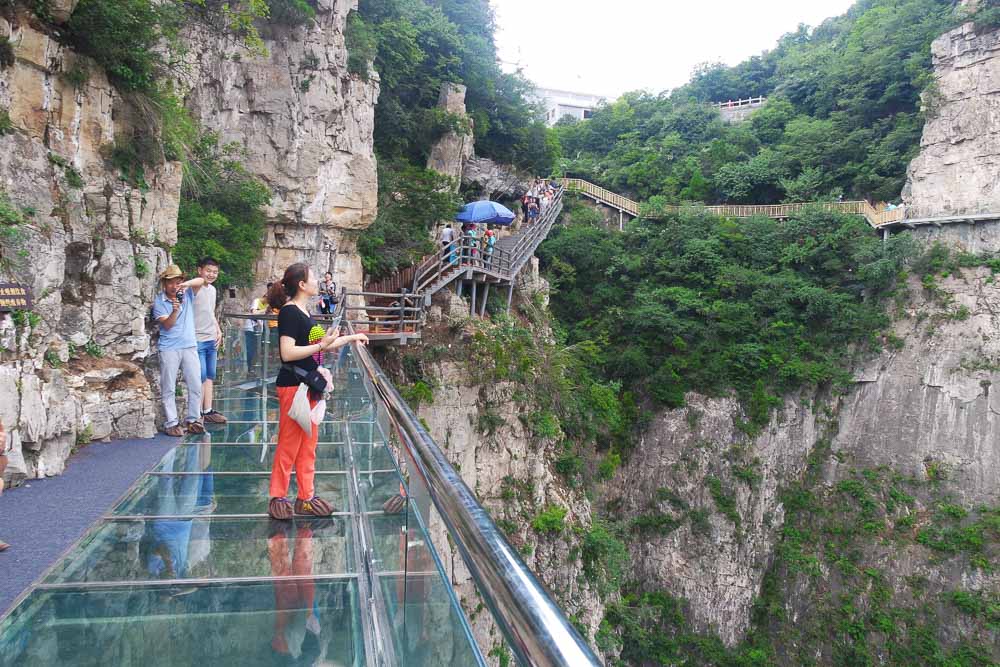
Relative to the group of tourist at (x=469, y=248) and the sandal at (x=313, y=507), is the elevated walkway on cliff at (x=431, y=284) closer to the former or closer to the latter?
the group of tourist at (x=469, y=248)

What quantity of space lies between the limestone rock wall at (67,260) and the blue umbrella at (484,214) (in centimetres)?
1181

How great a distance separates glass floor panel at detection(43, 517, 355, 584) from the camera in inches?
108

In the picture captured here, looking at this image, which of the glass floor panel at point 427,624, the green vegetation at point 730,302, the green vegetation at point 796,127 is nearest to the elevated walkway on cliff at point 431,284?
the green vegetation at point 730,302

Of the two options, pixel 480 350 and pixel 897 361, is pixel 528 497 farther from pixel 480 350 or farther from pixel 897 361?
pixel 897 361

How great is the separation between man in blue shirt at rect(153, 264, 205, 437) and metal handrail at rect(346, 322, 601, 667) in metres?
4.72

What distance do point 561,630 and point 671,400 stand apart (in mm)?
20115

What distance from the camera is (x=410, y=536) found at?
2.02m

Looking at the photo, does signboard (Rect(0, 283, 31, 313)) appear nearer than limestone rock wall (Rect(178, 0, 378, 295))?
Yes

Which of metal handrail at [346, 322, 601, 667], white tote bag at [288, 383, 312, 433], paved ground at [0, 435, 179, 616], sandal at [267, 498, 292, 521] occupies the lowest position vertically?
paved ground at [0, 435, 179, 616]

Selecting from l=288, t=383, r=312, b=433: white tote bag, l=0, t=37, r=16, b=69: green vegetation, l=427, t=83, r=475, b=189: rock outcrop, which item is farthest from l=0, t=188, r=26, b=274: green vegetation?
l=427, t=83, r=475, b=189: rock outcrop

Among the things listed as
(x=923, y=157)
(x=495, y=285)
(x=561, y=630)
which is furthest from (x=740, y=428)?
(x=561, y=630)

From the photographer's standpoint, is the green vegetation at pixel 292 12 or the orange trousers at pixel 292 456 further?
the green vegetation at pixel 292 12

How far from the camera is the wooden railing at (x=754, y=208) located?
75.2 ft

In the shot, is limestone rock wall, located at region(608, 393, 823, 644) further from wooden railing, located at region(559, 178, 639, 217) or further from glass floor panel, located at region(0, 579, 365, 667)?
glass floor panel, located at region(0, 579, 365, 667)
